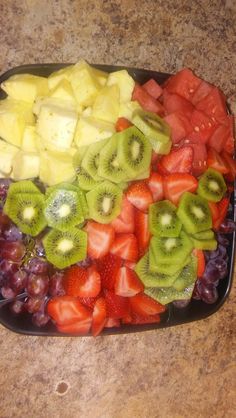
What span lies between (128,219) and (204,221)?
10.0 inches

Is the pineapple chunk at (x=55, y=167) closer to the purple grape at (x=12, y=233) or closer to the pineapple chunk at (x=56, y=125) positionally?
the pineapple chunk at (x=56, y=125)

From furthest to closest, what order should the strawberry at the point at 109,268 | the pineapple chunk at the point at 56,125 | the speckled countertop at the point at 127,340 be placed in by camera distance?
the speckled countertop at the point at 127,340, the strawberry at the point at 109,268, the pineapple chunk at the point at 56,125

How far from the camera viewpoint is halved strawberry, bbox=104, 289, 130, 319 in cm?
159

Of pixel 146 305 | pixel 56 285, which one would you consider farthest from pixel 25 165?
pixel 146 305

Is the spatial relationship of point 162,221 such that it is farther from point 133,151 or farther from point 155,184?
point 133,151

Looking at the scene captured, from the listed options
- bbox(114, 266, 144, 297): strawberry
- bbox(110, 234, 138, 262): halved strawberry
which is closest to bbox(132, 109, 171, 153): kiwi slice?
bbox(110, 234, 138, 262): halved strawberry

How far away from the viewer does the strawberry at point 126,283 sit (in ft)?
5.08

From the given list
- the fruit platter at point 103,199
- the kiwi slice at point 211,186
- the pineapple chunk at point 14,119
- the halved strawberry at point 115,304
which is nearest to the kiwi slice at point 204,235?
the fruit platter at point 103,199

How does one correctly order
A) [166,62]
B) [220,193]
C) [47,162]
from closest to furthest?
[47,162] < [220,193] < [166,62]

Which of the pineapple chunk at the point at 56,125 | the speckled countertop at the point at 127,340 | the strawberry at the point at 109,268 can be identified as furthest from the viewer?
the speckled countertop at the point at 127,340

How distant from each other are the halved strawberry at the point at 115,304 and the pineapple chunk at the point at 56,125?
1.74ft

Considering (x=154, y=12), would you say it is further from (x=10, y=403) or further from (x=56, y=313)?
(x=10, y=403)

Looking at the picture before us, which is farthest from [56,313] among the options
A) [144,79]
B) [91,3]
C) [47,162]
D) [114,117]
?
[91,3]

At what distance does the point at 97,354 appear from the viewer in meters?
1.86
